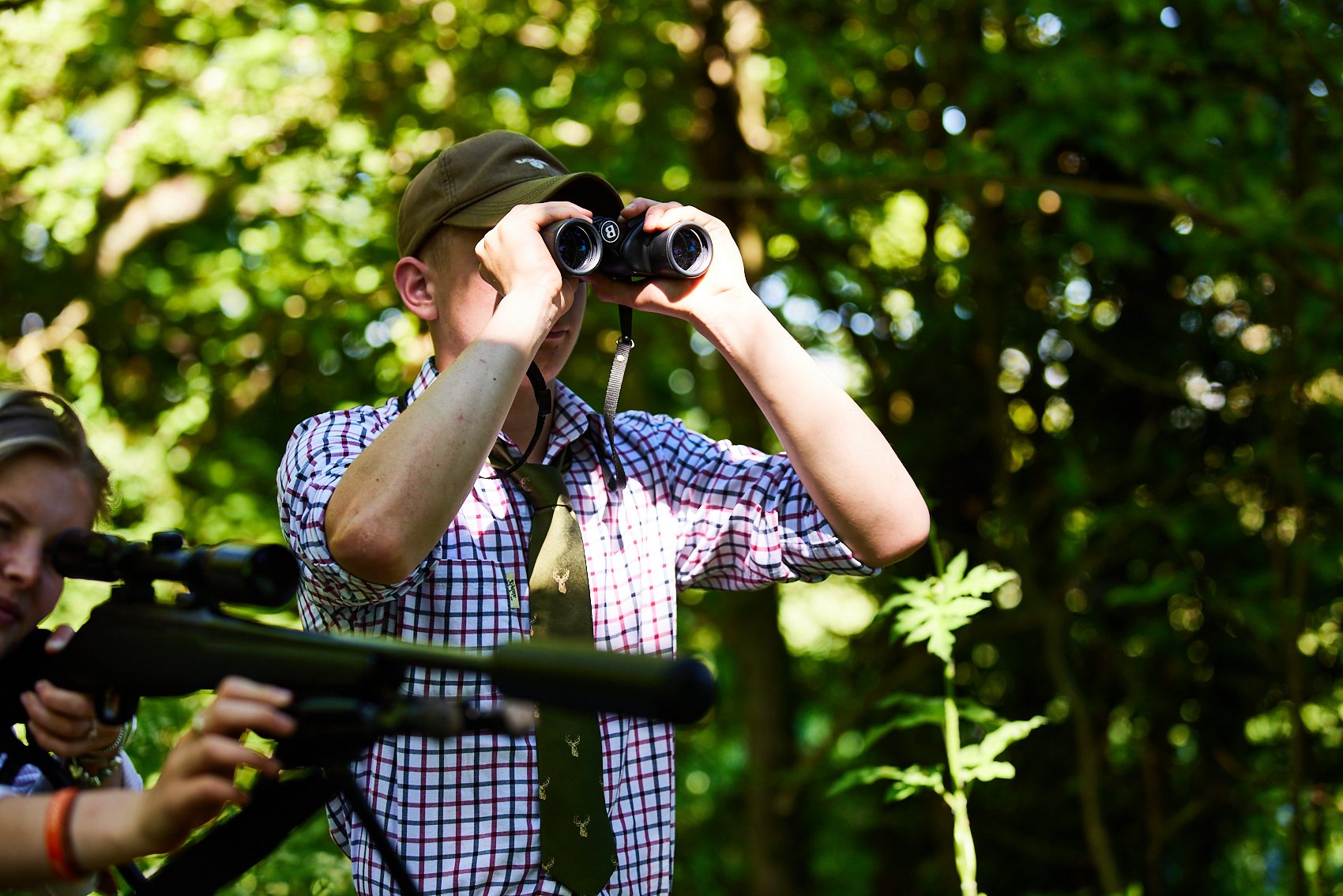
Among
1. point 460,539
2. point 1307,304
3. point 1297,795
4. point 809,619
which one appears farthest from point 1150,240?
point 460,539

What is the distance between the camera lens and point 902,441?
14.9 ft

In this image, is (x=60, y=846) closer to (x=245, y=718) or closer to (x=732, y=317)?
(x=245, y=718)

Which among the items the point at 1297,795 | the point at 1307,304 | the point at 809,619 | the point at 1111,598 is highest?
the point at 1307,304

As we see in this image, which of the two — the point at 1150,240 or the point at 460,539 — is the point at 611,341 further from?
the point at 460,539

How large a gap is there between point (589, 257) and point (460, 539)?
48 cm

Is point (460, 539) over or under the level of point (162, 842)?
over

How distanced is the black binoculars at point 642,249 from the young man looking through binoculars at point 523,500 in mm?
27

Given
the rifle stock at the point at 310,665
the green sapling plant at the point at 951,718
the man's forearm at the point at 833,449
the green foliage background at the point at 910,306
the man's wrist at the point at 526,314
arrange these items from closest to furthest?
the rifle stock at the point at 310,665 → the man's wrist at the point at 526,314 → the man's forearm at the point at 833,449 → the green sapling plant at the point at 951,718 → the green foliage background at the point at 910,306

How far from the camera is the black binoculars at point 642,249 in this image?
1.85 meters

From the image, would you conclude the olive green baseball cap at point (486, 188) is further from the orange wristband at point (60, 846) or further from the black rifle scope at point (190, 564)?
the orange wristband at point (60, 846)

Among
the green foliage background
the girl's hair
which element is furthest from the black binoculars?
the green foliage background

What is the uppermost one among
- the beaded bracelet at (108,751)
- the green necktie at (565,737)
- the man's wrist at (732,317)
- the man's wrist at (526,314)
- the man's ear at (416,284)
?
the man's wrist at (732,317)

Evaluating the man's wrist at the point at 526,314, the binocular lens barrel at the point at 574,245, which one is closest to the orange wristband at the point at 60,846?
the man's wrist at the point at 526,314

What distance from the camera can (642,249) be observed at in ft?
6.27
